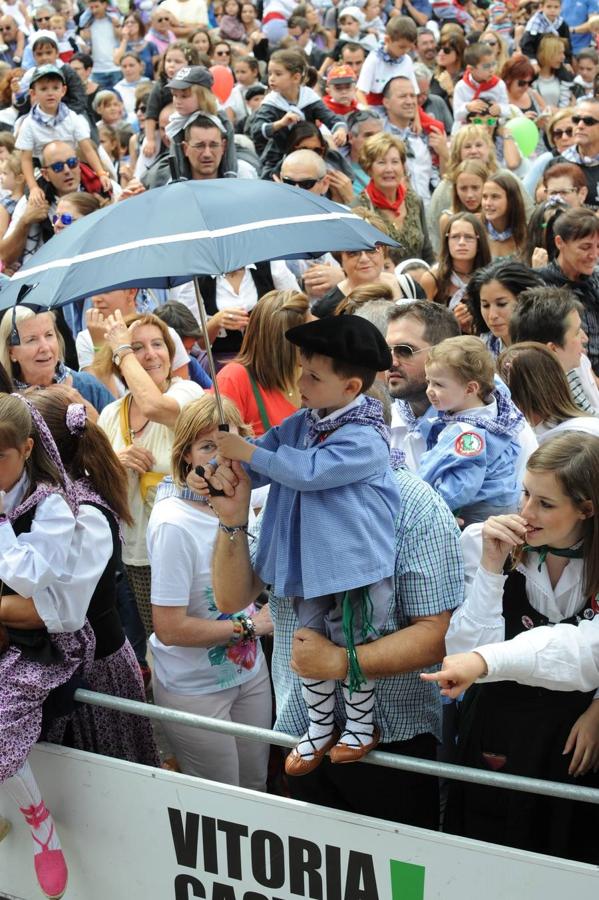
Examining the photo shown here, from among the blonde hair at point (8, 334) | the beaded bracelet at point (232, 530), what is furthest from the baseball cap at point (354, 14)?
the beaded bracelet at point (232, 530)

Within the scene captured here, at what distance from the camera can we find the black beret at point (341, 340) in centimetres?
277

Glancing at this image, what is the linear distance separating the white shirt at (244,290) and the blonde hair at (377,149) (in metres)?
1.36

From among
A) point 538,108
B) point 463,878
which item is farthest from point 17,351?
point 538,108

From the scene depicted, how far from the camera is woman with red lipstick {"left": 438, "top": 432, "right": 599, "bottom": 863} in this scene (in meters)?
2.90

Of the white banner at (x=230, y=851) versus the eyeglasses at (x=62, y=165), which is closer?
the white banner at (x=230, y=851)

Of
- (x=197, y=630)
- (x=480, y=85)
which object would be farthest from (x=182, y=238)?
(x=480, y=85)

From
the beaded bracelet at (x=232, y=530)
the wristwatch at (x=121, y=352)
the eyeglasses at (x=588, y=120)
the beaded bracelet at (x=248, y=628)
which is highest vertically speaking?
the beaded bracelet at (x=232, y=530)

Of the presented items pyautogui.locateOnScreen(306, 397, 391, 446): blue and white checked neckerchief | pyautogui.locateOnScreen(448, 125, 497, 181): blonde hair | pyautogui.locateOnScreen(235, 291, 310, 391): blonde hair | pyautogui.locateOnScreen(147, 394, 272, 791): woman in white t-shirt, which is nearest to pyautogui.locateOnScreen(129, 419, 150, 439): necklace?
pyautogui.locateOnScreen(235, 291, 310, 391): blonde hair

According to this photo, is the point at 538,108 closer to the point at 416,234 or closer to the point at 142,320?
the point at 416,234

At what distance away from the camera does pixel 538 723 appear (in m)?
3.03

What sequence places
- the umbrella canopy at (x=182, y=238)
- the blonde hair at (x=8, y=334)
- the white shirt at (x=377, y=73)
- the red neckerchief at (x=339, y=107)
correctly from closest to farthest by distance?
1. the umbrella canopy at (x=182, y=238)
2. the blonde hair at (x=8, y=334)
3. the red neckerchief at (x=339, y=107)
4. the white shirt at (x=377, y=73)

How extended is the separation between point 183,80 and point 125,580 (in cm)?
381

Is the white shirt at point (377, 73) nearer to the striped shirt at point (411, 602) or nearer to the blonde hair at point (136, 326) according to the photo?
the blonde hair at point (136, 326)

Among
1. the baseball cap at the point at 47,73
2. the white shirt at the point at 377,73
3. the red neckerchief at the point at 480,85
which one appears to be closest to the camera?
the baseball cap at the point at 47,73
